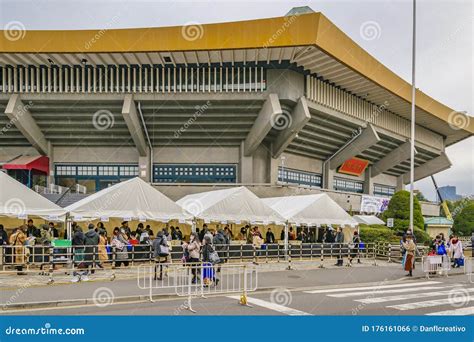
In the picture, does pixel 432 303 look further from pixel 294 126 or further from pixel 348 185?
pixel 348 185

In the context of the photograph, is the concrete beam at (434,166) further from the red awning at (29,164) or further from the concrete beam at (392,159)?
the red awning at (29,164)

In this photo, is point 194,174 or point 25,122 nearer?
point 25,122

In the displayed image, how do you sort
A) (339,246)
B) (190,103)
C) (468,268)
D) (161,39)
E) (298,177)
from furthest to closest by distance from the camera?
(298,177) → (190,103) → (161,39) → (339,246) → (468,268)

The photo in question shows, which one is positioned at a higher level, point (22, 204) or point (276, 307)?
point (22, 204)

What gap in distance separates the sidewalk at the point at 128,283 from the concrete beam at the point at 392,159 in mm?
33624

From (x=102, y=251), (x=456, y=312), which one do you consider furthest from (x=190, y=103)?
(x=456, y=312)

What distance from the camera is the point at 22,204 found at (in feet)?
61.8

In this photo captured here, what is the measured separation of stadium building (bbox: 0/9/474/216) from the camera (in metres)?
32.3

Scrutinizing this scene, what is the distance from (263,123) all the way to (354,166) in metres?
17.8

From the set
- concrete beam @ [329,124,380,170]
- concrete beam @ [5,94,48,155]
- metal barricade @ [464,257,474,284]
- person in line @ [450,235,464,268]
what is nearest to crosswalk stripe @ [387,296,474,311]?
metal barricade @ [464,257,474,284]

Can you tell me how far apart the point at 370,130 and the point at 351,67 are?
1077 cm

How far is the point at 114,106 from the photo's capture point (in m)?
37.0
